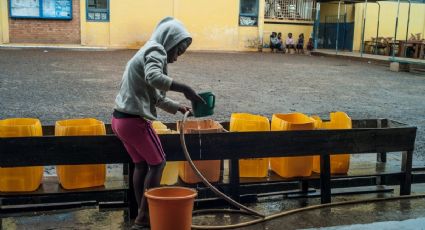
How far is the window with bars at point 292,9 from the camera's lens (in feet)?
99.0

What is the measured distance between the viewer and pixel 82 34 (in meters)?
25.7

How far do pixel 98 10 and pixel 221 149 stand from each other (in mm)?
23381

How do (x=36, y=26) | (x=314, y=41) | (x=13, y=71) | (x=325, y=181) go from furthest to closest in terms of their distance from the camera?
(x=314, y=41)
(x=36, y=26)
(x=13, y=71)
(x=325, y=181)

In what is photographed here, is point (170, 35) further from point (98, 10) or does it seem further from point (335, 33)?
point (335, 33)

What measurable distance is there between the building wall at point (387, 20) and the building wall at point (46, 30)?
16.0 m

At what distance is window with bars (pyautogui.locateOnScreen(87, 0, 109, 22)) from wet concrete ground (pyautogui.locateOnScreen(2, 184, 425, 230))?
2291 centimetres

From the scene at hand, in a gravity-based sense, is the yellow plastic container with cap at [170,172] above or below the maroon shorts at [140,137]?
below

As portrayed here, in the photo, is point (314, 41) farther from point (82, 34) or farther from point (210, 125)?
point (210, 125)

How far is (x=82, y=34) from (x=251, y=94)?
16435mm

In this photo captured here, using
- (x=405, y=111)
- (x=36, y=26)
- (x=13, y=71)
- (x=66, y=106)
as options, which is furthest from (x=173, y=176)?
(x=36, y=26)

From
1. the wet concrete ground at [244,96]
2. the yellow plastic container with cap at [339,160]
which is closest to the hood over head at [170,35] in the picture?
the wet concrete ground at [244,96]

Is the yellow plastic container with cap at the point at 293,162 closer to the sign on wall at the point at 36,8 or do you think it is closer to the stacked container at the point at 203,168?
the stacked container at the point at 203,168

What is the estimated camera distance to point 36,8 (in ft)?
80.5

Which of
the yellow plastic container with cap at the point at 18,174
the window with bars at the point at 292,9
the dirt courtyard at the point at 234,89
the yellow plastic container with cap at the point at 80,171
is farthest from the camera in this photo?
the window with bars at the point at 292,9
